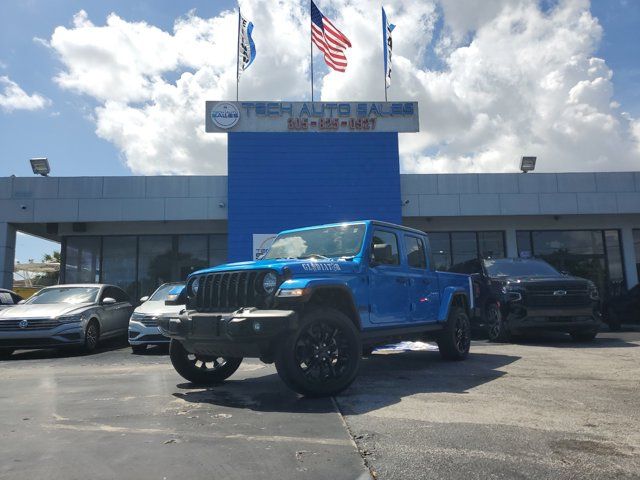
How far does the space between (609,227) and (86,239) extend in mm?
20115

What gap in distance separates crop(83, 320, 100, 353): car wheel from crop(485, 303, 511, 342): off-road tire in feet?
28.0

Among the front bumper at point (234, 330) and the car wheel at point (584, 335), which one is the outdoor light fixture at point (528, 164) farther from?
the front bumper at point (234, 330)

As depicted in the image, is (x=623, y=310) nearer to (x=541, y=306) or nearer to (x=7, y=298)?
(x=541, y=306)

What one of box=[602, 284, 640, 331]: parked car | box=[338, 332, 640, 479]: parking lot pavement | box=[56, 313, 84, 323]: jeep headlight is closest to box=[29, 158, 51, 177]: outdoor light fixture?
box=[56, 313, 84, 323]: jeep headlight

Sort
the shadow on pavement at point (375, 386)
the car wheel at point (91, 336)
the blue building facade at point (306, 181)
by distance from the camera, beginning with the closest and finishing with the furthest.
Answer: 1. the shadow on pavement at point (375, 386)
2. the car wheel at point (91, 336)
3. the blue building facade at point (306, 181)

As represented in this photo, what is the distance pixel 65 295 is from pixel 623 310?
49.2ft

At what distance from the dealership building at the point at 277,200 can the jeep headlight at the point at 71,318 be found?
21.7 ft

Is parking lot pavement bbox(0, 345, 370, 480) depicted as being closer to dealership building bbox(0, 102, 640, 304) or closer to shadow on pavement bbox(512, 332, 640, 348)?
shadow on pavement bbox(512, 332, 640, 348)

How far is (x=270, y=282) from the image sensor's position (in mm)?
5164

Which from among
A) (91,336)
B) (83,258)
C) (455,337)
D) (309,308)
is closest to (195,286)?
(309,308)

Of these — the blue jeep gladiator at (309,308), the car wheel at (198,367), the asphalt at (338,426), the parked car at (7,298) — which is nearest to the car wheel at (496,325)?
the asphalt at (338,426)

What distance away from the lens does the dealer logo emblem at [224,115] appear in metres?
16.8

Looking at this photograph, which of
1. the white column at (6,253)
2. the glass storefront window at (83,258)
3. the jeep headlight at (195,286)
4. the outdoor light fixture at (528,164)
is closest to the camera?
the jeep headlight at (195,286)

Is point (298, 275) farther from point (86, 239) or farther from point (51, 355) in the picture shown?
point (86, 239)
